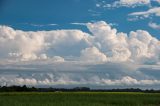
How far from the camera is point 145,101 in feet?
135

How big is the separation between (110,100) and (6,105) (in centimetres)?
1463

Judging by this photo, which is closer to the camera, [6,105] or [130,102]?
[6,105]

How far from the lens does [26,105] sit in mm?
28062

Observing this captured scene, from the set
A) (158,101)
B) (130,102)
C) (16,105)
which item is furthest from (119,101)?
(16,105)

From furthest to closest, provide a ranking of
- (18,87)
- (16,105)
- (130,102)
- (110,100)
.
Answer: (18,87) < (110,100) < (130,102) < (16,105)

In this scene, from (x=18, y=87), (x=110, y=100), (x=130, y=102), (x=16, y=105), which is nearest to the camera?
(x=16, y=105)

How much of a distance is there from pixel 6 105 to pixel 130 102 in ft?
45.1

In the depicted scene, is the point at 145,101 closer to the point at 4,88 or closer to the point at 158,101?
the point at 158,101

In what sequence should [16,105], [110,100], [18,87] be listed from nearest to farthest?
[16,105] < [110,100] < [18,87]

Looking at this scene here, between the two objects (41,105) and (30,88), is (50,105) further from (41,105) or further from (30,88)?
(30,88)

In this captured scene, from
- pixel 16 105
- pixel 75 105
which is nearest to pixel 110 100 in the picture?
pixel 75 105

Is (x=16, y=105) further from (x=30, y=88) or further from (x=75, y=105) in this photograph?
(x=30, y=88)

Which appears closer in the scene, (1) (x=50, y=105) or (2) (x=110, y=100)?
(1) (x=50, y=105)

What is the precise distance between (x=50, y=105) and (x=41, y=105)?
24.3 inches
